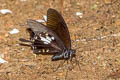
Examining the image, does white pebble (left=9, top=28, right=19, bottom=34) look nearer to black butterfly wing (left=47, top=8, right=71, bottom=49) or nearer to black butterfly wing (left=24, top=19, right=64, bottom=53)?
black butterfly wing (left=24, top=19, right=64, bottom=53)

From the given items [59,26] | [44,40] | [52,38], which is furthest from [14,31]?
[59,26]

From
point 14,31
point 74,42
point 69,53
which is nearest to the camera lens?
point 69,53

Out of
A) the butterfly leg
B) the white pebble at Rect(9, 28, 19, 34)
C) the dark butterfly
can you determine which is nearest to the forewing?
the dark butterfly

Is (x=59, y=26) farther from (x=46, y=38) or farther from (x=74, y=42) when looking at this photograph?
(x=74, y=42)

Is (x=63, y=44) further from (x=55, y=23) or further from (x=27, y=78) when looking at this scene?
(x=27, y=78)

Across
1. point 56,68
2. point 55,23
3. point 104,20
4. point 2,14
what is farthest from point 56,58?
point 2,14

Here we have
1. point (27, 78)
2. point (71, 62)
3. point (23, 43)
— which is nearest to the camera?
point (27, 78)
